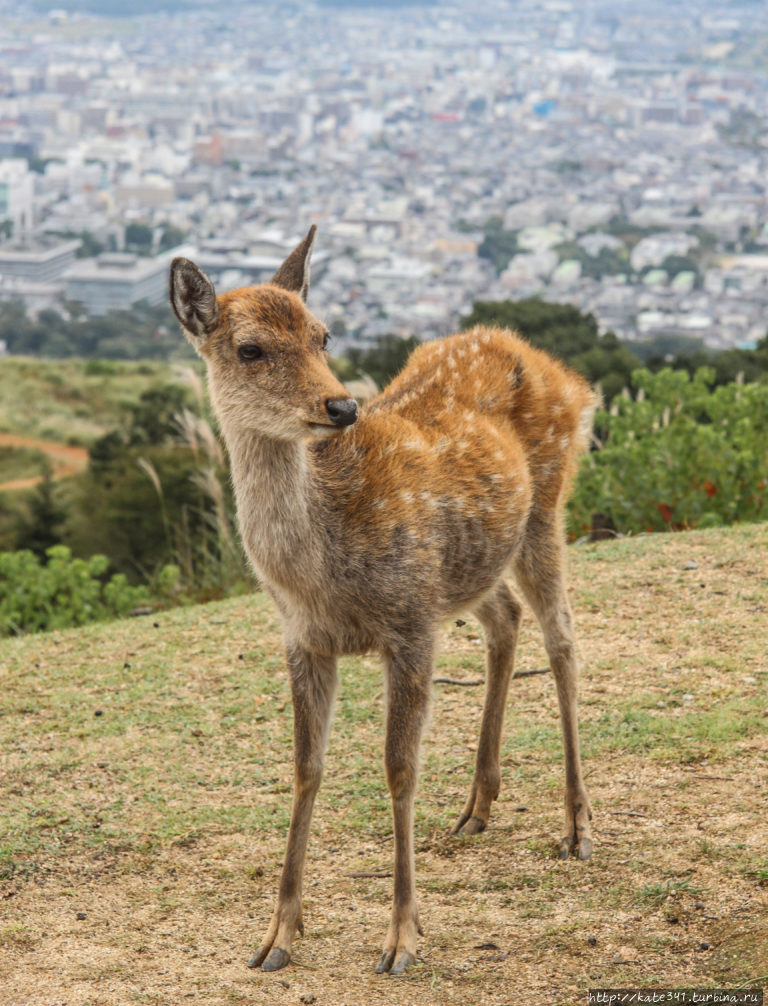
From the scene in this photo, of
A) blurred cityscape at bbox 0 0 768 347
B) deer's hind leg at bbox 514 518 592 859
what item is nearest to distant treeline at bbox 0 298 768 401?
deer's hind leg at bbox 514 518 592 859

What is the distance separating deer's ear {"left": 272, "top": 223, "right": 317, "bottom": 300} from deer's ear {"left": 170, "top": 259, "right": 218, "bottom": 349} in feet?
1.51

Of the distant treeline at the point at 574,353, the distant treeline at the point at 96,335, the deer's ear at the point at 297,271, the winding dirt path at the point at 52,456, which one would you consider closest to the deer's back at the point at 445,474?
the deer's ear at the point at 297,271

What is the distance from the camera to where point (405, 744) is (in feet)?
16.2

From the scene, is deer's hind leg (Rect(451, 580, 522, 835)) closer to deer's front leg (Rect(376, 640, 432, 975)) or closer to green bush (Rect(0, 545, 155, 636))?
deer's front leg (Rect(376, 640, 432, 975))

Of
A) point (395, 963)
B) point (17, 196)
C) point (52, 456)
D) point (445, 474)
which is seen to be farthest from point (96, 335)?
point (395, 963)

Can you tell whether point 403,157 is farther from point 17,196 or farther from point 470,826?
point 470,826

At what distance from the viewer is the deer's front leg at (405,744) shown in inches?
193

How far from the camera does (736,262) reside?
267ft

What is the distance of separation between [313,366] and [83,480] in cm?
1704

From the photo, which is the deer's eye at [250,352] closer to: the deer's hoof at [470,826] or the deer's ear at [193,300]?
the deer's ear at [193,300]

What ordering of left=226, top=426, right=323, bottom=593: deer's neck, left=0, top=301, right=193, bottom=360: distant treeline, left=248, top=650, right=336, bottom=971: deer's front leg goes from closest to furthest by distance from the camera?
left=226, top=426, right=323, bottom=593: deer's neck < left=248, top=650, right=336, bottom=971: deer's front leg < left=0, top=301, right=193, bottom=360: distant treeline

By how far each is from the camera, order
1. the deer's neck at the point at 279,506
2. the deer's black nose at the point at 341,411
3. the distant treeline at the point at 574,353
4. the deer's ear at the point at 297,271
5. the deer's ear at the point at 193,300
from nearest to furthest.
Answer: the deer's black nose at the point at 341,411 → the deer's ear at the point at 193,300 → the deer's neck at the point at 279,506 → the deer's ear at the point at 297,271 → the distant treeline at the point at 574,353

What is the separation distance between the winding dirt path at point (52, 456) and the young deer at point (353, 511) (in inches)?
810

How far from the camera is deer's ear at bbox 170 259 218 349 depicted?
4660 millimetres
